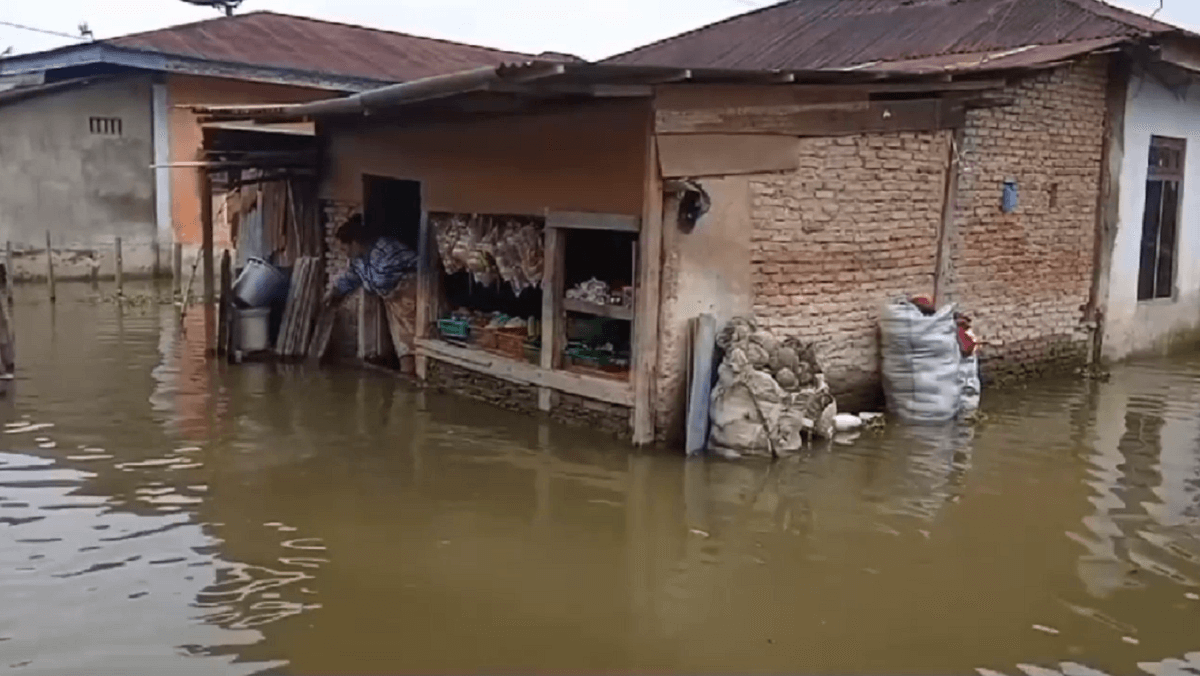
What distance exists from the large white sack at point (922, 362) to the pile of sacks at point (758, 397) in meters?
1.30

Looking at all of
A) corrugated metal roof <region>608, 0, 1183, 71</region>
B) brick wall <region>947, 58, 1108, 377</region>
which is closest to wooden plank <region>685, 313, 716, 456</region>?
brick wall <region>947, 58, 1108, 377</region>

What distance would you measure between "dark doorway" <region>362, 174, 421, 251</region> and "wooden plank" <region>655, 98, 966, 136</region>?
4403mm

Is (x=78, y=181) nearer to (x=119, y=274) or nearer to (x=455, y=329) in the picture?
(x=119, y=274)

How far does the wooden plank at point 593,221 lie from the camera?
8.17 meters

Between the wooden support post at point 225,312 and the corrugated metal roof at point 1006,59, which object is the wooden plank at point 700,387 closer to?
the corrugated metal roof at point 1006,59

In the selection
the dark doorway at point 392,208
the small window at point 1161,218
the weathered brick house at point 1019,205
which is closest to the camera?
the weathered brick house at point 1019,205

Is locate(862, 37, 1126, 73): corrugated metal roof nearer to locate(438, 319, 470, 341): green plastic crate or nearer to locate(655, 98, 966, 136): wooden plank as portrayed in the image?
locate(655, 98, 966, 136): wooden plank

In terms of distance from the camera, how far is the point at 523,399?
951 centimetres

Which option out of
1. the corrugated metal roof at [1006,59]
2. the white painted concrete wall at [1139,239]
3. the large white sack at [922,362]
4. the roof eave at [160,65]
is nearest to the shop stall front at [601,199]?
the corrugated metal roof at [1006,59]

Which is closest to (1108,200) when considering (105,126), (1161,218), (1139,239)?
(1139,239)

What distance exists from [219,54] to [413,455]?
556 inches

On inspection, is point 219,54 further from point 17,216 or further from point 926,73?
point 926,73

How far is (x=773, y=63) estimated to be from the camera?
14781 millimetres

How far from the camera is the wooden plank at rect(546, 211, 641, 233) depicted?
8.17 meters
